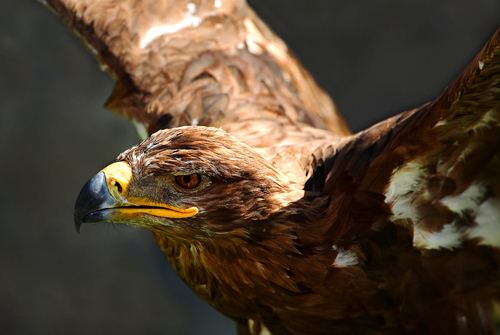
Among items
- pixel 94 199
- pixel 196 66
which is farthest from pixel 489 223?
pixel 196 66

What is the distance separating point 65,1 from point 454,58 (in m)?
4.73

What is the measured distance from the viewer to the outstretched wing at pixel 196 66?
159 inches

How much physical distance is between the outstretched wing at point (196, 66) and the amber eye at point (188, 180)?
123cm

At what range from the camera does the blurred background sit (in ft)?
21.9

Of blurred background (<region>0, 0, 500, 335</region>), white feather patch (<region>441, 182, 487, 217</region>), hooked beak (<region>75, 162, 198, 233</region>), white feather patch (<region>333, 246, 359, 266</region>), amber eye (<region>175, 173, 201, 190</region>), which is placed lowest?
blurred background (<region>0, 0, 500, 335</region>)

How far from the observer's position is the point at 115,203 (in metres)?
Result: 2.62

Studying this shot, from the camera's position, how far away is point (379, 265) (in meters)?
2.76

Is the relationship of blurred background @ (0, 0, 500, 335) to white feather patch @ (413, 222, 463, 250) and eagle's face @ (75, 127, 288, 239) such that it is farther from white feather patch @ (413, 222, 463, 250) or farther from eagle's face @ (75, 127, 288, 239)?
white feather patch @ (413, 222, 463, 250)

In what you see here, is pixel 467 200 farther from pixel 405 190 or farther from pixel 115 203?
pixel 115 203

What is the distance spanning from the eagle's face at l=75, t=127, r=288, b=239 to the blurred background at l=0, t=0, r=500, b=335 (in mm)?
4162

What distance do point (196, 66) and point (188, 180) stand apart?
1953 millimetres

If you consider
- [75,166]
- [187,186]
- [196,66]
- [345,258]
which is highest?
[187,186]

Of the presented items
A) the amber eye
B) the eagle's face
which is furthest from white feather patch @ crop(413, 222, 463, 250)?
the amber eye

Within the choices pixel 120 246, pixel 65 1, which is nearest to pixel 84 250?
pixel 120 246
